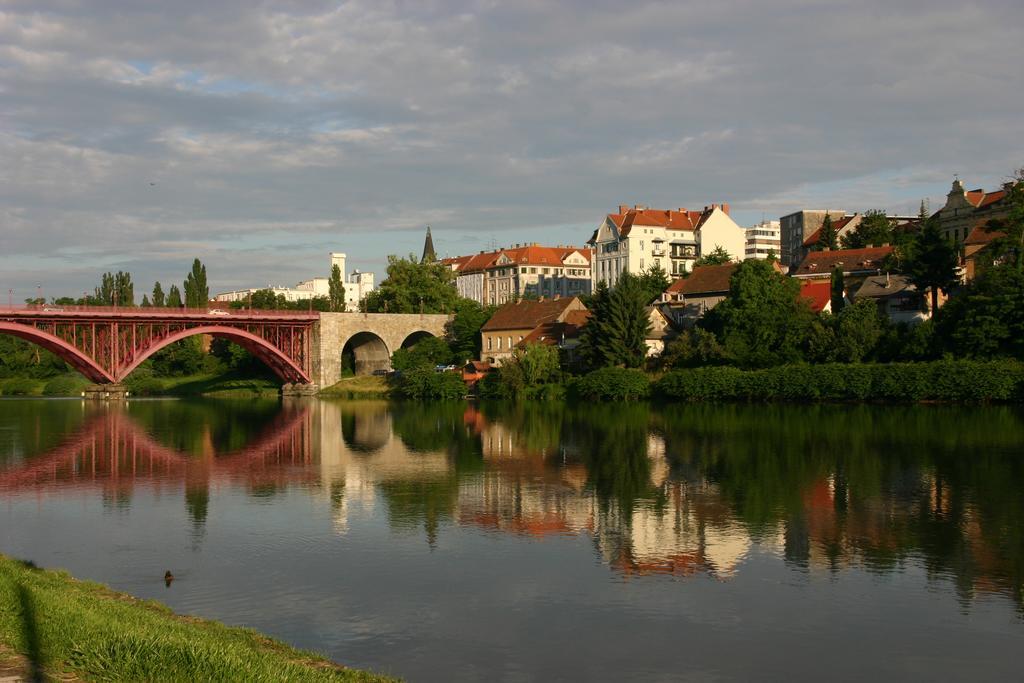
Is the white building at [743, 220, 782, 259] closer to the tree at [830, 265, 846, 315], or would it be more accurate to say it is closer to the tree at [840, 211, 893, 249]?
the tree at [840, 211, 893, 249]

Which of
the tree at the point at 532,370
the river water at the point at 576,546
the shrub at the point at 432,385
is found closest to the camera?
the river water at the point at 576,546

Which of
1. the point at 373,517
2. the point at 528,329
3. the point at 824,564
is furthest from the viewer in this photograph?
the point at 528,329

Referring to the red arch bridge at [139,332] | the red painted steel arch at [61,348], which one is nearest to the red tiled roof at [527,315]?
the red arch bridge at [139,332]

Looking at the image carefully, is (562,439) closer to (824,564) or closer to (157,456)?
(157,456)

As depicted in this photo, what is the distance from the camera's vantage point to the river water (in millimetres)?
14273

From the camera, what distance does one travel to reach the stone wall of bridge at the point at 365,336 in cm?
8662

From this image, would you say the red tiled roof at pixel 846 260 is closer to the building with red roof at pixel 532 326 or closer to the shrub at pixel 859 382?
the building with red roof at pixel 532 326

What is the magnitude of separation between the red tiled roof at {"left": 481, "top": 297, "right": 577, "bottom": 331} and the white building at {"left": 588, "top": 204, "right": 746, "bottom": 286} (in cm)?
1948

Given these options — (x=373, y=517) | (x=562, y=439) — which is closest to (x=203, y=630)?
(x=373, y=517)

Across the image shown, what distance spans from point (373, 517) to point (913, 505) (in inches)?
523

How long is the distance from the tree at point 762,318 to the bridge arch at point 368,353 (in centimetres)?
3417

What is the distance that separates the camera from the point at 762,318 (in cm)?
6619

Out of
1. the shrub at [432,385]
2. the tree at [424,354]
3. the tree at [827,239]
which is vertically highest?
the tree at [827,239]

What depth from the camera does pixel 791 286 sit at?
69062 mm
